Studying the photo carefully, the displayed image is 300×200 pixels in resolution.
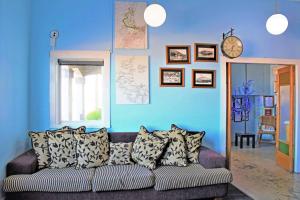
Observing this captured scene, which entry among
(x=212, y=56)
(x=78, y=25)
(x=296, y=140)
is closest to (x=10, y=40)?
(x=78, y=25)

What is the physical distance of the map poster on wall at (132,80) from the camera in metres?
3.75

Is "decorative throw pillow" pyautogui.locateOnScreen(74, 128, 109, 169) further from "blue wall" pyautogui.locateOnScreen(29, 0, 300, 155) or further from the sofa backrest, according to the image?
"blue wall" pyautogui.locateOnScreen(29, 0, 300, 155)

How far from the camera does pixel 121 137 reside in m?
3.56

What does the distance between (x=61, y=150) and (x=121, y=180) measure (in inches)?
35.1

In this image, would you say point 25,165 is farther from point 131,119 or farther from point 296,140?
point 296,140

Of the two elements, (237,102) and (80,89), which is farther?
(237,102)

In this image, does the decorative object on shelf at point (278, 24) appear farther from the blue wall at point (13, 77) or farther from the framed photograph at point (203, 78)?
the blue wall at point (13, 77)

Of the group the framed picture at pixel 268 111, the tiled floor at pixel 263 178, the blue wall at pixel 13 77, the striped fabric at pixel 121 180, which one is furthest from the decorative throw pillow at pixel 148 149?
the framed picture at pixel 268 111

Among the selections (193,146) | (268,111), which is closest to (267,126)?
(268,111)

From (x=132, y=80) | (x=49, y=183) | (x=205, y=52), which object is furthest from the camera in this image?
(x=205, y=52)

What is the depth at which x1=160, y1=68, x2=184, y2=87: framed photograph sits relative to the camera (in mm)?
3838

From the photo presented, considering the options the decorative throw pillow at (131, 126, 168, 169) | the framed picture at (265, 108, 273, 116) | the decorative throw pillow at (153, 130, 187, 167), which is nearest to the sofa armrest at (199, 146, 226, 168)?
the decorative throw pillow at (153, 130, 187, 167)

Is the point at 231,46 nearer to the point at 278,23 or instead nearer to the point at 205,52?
the point at 205,52

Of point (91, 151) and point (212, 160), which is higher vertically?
point (91, 151)
